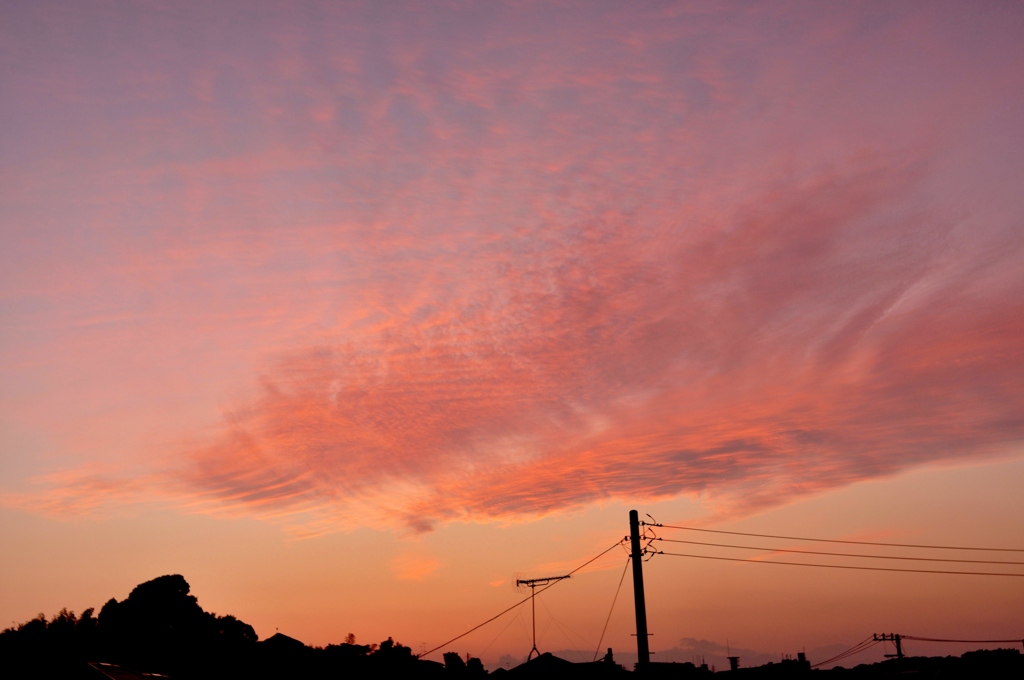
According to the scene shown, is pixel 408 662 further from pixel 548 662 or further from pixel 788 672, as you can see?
pixel 788 672

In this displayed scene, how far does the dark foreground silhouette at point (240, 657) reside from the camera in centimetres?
5629

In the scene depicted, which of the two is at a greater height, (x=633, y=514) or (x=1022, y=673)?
(x=633, y=514)

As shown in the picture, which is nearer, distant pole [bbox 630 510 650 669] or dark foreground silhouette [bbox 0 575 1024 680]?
distant pole [bbox 630 510 650 669]

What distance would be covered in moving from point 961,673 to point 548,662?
2787 cm

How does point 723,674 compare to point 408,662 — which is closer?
point 723,674

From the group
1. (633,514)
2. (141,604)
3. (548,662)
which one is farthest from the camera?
(141,604)

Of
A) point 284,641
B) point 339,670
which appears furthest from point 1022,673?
point 284,641

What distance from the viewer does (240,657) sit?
6838cm

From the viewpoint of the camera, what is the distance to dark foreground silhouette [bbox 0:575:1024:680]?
56.3 metres

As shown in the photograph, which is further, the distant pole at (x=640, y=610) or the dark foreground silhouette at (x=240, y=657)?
the dark foreground silhouette at (x=240, y=657)

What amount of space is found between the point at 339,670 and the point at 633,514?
119 ft

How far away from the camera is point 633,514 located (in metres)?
39.3

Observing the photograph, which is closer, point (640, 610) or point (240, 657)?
point (640, 610)

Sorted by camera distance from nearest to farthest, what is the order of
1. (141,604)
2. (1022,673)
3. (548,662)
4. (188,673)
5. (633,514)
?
1. (633,514)
2. (1022,673)
3. (548,662)
4. (188,673)
5. (141,604)
